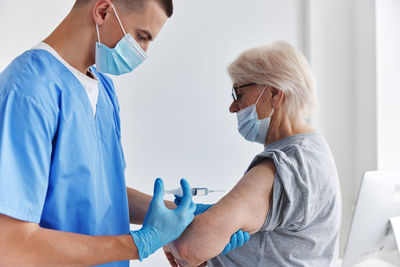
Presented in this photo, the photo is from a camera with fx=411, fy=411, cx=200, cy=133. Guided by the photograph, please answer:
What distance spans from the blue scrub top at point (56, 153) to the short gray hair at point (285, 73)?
50 cm

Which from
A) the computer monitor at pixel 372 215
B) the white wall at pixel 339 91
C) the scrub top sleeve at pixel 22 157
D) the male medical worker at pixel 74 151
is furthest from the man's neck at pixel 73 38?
the white wall at pixel 339 91

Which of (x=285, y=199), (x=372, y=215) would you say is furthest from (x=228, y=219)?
(x=372, y=215)

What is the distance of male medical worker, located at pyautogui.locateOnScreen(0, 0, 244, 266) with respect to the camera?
0.88m

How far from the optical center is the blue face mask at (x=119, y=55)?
1.12 metres

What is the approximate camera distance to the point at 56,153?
0.98 meters

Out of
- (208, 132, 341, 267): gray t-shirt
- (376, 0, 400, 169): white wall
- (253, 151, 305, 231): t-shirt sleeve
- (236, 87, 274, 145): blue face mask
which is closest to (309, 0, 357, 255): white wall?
(376, 0, 400, 169): white wall

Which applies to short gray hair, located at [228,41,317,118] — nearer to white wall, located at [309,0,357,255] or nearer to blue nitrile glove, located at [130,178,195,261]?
blue nitrile glove, located at [130,178,195,261]

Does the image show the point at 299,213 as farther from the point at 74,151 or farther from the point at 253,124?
the point at 74,151

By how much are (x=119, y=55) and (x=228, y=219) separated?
54 centimetres

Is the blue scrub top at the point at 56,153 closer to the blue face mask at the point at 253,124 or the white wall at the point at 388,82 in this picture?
the blue face mask at the point at 253,124

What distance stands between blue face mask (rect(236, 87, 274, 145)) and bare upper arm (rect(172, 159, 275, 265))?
29cm

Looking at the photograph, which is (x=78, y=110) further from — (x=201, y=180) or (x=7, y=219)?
(x=201, y=180)

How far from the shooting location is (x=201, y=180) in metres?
2.16

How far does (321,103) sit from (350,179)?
53 centimetres
